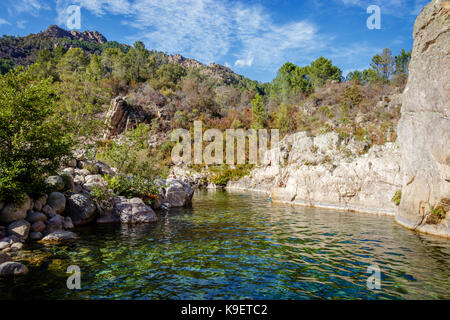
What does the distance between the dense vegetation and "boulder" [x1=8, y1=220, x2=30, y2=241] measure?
152 centimetres

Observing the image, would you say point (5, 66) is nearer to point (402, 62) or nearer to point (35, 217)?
point (35, 217)

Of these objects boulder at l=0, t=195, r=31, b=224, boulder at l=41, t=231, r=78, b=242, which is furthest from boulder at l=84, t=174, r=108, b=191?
boulder at l=41, t=231, r=78, b=242

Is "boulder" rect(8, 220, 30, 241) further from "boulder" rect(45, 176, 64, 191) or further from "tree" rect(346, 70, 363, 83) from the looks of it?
"tree" rect(346, 70, 363, 83)

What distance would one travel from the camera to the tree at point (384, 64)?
62522 mm

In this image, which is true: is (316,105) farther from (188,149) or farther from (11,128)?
(11,128)

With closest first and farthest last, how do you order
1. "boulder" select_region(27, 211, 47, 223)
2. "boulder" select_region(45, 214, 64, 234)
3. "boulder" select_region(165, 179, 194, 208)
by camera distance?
"boulder" select_region(27, 211, 47, 223) → "boulder" select_region(45, 214, 64, 234) → "boulder" select_region(165, 179, 194, 208)

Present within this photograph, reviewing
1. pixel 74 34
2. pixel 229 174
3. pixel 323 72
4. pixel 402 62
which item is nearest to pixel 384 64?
pixel 402 62

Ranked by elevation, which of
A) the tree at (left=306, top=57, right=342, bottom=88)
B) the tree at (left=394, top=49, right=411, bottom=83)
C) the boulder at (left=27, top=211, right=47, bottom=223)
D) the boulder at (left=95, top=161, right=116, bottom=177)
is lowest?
the boulder at (left=27, top=211, right=47, bottom=223)

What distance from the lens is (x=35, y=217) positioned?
13844 mm

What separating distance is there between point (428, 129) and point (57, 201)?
2188 cm

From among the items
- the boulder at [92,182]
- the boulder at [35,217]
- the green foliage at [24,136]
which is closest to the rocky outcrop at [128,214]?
the boulder at [92,182]

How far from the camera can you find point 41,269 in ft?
30.5

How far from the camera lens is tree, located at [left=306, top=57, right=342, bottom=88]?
79625 mm

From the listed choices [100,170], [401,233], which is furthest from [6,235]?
[401,233]
